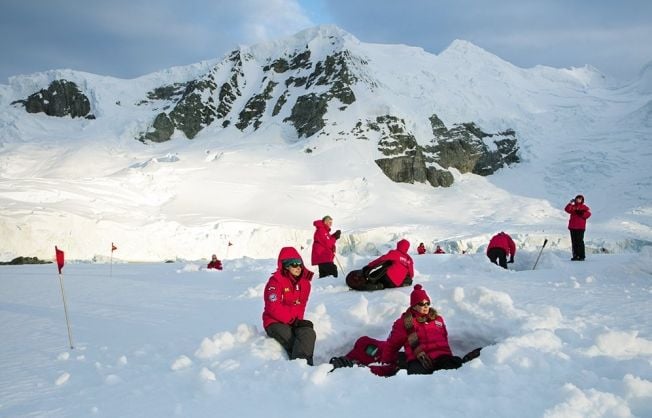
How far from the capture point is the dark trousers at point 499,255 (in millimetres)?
11430

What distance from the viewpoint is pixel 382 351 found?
4.96 metres

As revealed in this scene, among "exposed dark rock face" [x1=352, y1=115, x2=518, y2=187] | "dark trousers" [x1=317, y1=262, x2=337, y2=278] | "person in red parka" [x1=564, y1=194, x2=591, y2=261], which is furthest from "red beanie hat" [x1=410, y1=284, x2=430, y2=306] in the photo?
"exposed dark rock face" [x1=352, y1=115, x2=518, y2=187]

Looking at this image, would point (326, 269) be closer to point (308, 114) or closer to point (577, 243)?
point (577, 243)

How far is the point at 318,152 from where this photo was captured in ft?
154

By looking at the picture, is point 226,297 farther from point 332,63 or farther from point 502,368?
point 332,63

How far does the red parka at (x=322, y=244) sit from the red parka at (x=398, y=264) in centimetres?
170

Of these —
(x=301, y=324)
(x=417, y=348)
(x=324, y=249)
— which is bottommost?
(x=417, y=348)

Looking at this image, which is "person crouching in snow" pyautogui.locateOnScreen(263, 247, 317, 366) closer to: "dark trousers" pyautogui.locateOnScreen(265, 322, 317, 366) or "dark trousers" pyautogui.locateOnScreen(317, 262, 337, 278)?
"dark trousers" pyautogui.locateOnScreen(265, 322, 317, 366)

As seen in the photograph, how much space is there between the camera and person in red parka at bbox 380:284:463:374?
443 cm

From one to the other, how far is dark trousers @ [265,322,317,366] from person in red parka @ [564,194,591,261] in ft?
26.0

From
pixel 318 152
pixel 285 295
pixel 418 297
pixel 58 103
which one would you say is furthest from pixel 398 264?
pixel 58 103

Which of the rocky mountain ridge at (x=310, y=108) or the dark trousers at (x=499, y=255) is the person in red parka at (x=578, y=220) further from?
the rocky mountain ridge at (x=310, y=108)

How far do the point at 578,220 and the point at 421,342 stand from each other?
766 centimetres

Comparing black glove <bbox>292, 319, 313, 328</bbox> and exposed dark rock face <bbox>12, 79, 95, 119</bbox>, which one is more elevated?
exposed dark rock face <bbox>12, 79, 95, 119</bbox>
